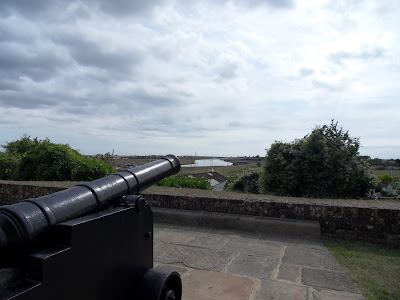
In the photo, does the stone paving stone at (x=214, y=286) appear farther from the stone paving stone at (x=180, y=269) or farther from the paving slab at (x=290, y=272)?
the paving slab at (x=290, y=272)

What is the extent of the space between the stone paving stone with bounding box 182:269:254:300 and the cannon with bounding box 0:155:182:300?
17.0 inches

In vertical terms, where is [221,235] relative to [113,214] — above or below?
below

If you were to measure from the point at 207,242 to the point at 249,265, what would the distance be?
3.34 feet

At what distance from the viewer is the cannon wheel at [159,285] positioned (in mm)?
2361

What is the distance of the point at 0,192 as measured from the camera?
26.4ft

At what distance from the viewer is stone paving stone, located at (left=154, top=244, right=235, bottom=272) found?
3834 mm

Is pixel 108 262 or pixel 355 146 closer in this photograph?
pixel 108 262

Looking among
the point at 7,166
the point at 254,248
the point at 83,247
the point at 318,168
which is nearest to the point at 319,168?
the point at 318,168

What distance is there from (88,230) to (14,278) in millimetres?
457

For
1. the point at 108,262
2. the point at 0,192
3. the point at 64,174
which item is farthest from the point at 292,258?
the point at 64,174

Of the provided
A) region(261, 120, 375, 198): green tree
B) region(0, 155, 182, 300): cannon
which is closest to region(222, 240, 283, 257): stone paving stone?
region(0, 155, 182, 300): cannon

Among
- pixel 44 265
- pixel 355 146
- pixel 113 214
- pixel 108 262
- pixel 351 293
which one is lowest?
pixel 351 293

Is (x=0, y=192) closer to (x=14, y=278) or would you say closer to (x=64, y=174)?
(x=64, y=174)

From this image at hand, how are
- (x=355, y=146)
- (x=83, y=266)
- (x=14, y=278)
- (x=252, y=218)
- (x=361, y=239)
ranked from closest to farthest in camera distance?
1. (x=14, y=278)
2. (x=83, y=266)
3. (x=361, y=239)
4. (x=252, y=218)
5. (x=355, y=146)
